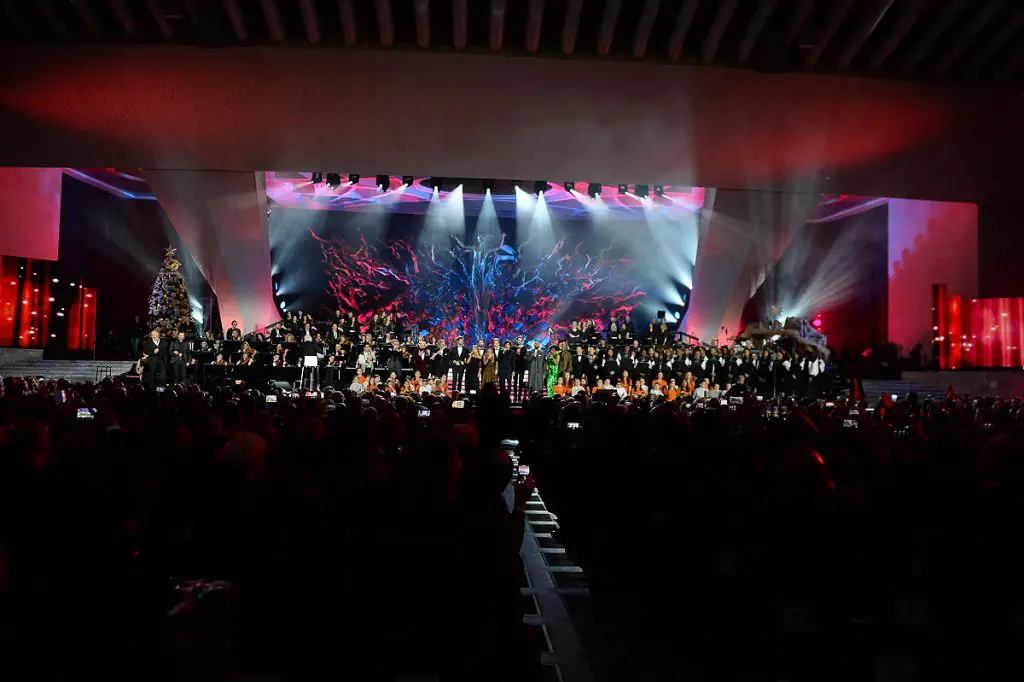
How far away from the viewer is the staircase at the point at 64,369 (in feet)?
57.8

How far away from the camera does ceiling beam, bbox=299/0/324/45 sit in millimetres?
7047

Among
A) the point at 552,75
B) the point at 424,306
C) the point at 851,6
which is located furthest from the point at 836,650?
the point at 424,306

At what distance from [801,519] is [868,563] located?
475 millimetres

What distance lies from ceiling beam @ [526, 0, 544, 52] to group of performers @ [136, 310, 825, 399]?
30.7 ft

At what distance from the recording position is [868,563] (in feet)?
10.2

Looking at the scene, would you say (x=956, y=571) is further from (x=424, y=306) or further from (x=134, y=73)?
(x=424, y=306)

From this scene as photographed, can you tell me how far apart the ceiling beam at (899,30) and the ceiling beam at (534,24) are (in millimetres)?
3199

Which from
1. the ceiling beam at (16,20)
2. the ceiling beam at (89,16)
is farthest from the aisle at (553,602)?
the ceiling beam at (16,20)

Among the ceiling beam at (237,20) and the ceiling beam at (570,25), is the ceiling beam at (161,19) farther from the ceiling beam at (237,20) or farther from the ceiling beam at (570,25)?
the ceiling beam at (570,25)

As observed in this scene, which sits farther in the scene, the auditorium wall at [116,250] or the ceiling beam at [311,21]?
the auditorium wall at [116,250]

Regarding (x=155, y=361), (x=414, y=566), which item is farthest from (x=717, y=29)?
(x=155, y=361)

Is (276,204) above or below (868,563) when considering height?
above

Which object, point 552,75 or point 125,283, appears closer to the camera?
point 552,75

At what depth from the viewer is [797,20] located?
7102mm
